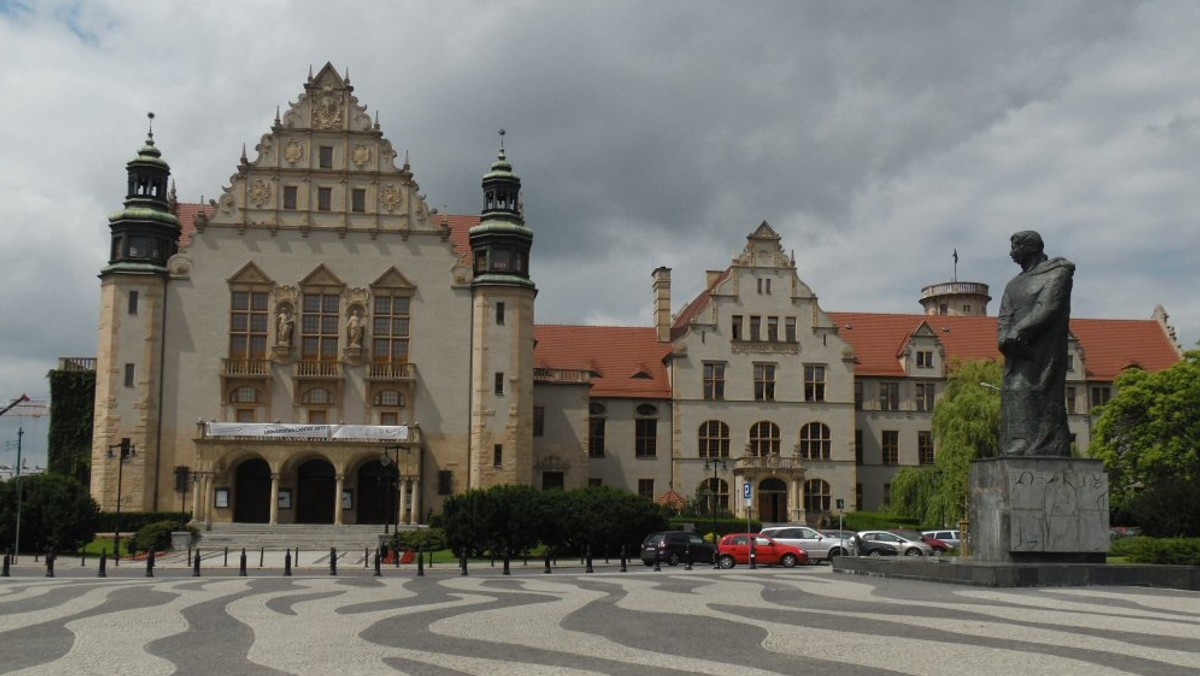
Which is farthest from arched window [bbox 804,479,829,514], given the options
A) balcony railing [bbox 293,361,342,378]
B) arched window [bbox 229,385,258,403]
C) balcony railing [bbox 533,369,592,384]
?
arched window [bbox 229,385,258,403]

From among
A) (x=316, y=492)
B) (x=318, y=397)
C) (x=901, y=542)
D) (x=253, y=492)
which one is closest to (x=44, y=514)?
(x=253, y=492)

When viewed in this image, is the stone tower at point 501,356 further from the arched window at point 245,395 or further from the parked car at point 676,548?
the parked car at point 676,548

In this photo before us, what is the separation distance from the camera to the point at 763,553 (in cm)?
4256

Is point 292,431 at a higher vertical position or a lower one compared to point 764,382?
lower

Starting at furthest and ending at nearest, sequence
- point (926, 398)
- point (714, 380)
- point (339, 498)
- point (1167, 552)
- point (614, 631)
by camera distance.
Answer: point (926, 398) → point (714, 380) → point (339, 498) → point (1167, 552) → point (614, 631)

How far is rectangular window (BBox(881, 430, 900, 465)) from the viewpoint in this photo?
71.9 metres

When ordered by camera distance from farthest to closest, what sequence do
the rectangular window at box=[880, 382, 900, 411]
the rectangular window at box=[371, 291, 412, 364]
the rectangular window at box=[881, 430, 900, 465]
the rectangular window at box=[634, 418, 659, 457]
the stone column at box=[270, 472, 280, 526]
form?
the rectangular window at box=[880, 382, 900, 411], the rectangular window at box=[881, 430, 900, 465], the rectangular window at box=[634, 418, 659, 457], the rectangular window at box=[371, 291, 412, 364], the stone column at box=[270, 472, 280, 526]

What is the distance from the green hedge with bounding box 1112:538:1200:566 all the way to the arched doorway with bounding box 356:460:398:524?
1583 inches

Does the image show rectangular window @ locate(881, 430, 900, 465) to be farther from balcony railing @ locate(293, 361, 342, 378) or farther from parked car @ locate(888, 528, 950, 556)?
balcony railing @ locate(293, 361, 342, 378)

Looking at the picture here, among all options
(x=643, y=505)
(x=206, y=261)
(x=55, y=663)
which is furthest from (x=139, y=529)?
(x=55, y=663)

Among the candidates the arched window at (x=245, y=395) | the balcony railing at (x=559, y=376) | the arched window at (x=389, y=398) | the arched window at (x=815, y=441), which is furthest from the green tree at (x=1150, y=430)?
the arched window at (x=245, y=395)

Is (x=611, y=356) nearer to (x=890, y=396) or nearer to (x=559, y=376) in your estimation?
(x=559, y=376)

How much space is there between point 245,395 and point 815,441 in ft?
101

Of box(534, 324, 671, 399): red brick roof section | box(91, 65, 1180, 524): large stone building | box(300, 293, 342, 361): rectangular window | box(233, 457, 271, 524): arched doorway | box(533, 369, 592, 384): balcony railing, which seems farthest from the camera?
box(534, 324, 671, 399): red brick roof section
